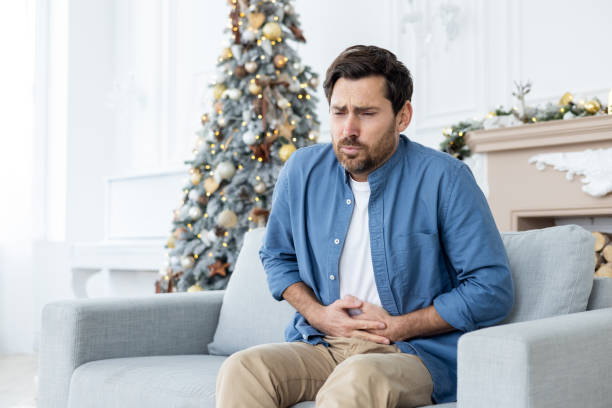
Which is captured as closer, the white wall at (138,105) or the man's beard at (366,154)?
the man's beard at (366,154)

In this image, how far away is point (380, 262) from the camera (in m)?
1.70

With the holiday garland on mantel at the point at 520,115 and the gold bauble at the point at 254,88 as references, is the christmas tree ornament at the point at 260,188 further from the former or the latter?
the holiday garland on mantel at the point at 520,115

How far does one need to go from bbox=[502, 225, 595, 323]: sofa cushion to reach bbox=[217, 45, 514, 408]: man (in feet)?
0.32

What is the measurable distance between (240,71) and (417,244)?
2.35 meters

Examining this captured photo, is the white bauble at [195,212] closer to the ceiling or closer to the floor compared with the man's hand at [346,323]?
closer to the ceiling

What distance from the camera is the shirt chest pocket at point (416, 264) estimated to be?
66.1 inches

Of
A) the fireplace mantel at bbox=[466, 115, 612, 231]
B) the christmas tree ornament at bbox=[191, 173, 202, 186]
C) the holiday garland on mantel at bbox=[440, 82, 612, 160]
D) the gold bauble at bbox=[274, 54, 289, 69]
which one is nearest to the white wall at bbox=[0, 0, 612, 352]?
the holiday garland on mantel at bbox=[440, 82, 612, 160]

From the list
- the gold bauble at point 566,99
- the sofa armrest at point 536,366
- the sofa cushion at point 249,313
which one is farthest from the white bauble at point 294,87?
A: the sofa armrest at point 536,366

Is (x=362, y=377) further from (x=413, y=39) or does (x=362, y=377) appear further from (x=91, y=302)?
(x=413, y=39)

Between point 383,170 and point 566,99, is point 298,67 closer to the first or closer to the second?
point 566,99

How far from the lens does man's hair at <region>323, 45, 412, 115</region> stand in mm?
1707

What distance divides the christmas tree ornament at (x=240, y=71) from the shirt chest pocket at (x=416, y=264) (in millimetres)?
2319

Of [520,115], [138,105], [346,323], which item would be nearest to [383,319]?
[346,323]

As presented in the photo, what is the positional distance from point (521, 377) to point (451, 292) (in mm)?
418
